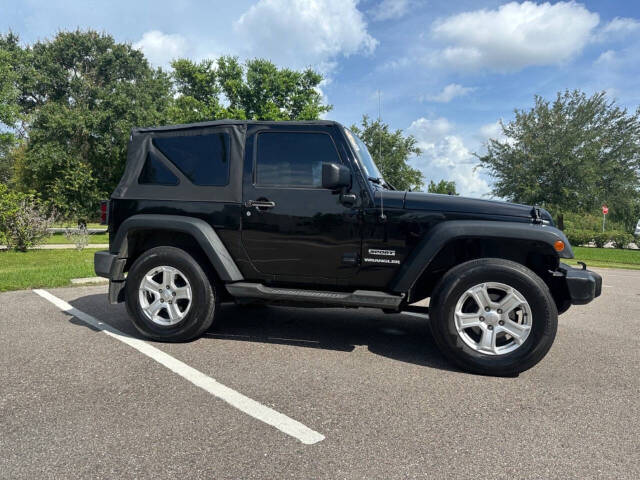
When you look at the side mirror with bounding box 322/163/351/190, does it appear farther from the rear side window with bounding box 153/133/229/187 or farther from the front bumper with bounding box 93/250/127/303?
the front bumper with bounding box 93/250/127/303

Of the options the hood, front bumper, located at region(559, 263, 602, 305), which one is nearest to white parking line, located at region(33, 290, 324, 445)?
the hood

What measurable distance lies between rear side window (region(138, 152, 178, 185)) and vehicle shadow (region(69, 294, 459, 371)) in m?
1.55

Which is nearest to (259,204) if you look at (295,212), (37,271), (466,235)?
(295,212)

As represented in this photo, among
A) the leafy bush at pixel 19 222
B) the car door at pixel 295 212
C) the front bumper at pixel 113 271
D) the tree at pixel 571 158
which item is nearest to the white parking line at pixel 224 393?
the front bumper at pixel 113 271

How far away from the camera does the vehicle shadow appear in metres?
3.94

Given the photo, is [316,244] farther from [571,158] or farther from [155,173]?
[571,158]

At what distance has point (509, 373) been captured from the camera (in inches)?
129

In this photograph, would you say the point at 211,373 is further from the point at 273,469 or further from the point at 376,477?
the point at 376,477

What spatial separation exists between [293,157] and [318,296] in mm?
1308

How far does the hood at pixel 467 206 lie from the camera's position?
11.6ft

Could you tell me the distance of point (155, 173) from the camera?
4.16 meters

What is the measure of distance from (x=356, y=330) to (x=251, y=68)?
96.3 feet

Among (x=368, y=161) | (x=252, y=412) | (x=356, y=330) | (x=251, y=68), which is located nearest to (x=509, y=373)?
(x=356, y=330)

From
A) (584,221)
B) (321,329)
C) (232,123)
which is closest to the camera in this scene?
(232,123)
